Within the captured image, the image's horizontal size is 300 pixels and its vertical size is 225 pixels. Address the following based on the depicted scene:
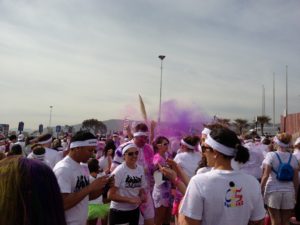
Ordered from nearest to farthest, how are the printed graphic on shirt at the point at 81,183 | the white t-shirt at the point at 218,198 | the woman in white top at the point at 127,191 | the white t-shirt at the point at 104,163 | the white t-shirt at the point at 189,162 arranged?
the white t-shirt at the point at 218,198 → the printed graphic on shirt at the point at 81,183 → the woman in white top at the point at 127,191 → the white t-shirt at the point at 189,162 → the white t-shirt at the point at 104,163

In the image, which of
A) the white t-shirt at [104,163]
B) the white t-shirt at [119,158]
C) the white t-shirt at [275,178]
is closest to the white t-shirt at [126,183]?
the white t-shirt at [119,158]

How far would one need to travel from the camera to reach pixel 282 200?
6.67 meters

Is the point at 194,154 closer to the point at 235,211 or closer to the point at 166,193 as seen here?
the point at 166,193

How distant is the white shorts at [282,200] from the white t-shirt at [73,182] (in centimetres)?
392

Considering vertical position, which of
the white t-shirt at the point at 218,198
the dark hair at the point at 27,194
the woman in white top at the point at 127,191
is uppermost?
the dark hair at the point at 27,194

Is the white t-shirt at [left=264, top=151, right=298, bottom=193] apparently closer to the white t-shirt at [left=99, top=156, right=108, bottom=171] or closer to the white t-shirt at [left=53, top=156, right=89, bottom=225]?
the white t-shirt at [left=53, top=156, right=89, bottom=225]

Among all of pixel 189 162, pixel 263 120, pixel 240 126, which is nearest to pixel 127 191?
pixel 189 162

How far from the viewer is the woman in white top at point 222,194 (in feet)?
9.47

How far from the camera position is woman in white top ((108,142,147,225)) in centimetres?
530

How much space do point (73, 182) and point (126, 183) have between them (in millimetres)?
1509

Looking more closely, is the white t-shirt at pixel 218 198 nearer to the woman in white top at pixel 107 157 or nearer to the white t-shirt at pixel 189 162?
the white t-shirt at pixel 189 162

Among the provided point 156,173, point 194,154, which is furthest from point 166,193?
point 156,173

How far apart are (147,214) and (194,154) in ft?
5.78

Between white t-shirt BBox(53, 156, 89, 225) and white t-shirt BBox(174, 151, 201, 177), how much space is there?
320 centimetres
